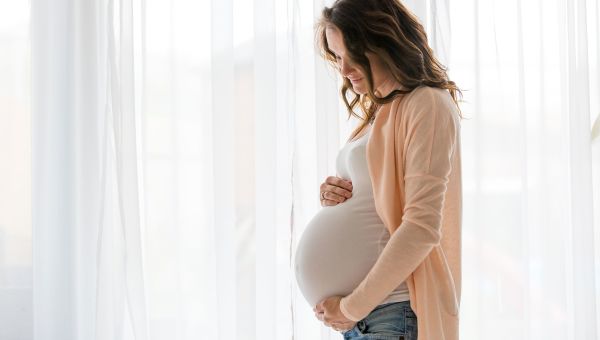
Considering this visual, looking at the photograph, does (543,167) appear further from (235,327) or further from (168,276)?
(168,276)

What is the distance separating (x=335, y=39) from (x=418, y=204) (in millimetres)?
325

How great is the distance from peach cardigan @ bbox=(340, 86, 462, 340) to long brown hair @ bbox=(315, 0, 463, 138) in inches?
1.3

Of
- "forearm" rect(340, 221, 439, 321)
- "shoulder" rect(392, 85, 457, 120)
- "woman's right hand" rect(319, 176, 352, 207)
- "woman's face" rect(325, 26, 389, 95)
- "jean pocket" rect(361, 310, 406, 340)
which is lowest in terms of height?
"jean pocket" rect(361, 310, 406, 340)

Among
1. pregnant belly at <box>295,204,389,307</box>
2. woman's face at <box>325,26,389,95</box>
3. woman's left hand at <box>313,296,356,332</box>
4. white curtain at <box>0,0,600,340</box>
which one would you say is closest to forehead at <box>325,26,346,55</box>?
woman's face at <box>325,26,389,95</box>

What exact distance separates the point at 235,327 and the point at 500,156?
0.91 meters

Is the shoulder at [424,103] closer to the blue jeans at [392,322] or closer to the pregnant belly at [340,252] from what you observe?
the pregnant belly at [340,252]

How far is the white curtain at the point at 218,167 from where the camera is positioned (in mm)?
1804

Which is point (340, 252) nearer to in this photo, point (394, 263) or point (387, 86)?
point (394, 263)

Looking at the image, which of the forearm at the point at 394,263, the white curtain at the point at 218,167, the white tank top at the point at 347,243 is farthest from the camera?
the white curtain at the point at 218,167

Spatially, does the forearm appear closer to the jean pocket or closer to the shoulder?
the jean pocket

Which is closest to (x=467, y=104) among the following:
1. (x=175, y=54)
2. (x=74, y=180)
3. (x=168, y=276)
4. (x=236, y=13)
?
(x=236, y=13)

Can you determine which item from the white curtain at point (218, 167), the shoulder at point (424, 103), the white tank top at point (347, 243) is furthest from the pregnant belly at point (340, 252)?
the white curtain at point (218, 167)

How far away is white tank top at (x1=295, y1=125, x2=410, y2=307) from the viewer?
104 cm

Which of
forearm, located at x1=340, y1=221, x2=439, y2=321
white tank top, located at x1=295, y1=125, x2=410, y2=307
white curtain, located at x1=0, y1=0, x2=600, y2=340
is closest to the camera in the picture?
forearm, located at x1=340, y1=221, x2=439, y2=321
